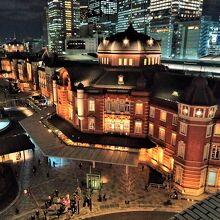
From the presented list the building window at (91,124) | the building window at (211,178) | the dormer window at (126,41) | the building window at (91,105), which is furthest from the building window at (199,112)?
the dormer window at (126,41)

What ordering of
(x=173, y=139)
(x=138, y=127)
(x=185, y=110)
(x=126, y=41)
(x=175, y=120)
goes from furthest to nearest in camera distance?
(x=126, y=41) < (x=138, y=127) < (x=173, y=139) < (x=175, y=120) < (x=185, y=110)

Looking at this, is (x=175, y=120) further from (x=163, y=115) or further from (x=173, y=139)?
(x=173, y=139)

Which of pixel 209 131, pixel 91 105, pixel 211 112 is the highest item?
pixel 211 112

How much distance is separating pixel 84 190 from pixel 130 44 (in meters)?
35.3

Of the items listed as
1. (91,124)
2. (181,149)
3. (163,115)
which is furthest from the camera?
(91,124)

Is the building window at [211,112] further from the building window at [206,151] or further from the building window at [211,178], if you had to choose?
the building window at [211,178]

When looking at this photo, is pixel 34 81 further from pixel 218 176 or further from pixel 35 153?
pixel 218 176

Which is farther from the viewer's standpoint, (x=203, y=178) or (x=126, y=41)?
(x=126, y=41)

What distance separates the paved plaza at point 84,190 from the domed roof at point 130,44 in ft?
91.7

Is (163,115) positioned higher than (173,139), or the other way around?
(163,115)

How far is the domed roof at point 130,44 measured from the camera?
61.8 metres

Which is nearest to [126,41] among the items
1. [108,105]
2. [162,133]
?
[108,105]

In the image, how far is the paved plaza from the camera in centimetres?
4137

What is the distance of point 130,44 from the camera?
61875mm
